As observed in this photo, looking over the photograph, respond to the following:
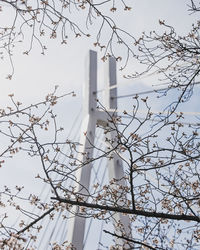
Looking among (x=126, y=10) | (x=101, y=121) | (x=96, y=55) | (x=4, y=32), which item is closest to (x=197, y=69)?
(x=126, y=10)

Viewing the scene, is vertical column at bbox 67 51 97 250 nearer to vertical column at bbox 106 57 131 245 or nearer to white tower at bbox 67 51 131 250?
white tower at bbox 67 51 131 250

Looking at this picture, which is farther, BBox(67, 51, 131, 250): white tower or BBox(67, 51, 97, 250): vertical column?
BBox(67, 51, 131, 250): white tower

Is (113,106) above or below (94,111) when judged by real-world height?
above

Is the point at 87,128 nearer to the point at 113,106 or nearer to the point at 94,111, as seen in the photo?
the point at 94,111

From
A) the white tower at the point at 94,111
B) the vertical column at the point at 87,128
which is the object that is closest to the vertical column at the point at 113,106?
the white tower at the point at 94,111

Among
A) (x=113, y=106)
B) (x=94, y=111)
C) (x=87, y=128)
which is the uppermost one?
(x=113, y=106)

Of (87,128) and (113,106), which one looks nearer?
(87,128)

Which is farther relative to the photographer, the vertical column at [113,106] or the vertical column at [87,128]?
the vertical column at [113,106]

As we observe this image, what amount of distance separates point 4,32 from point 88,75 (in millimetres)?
4573

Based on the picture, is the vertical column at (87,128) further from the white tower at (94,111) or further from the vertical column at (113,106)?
the vertical column at (113,106)

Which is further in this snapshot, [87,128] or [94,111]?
[94,111]

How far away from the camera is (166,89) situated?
9.56 feet

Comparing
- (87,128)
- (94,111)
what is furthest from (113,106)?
(87,128)

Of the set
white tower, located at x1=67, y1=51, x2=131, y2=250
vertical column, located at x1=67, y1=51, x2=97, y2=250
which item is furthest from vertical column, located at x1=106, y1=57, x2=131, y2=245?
vertical column, located at x1=67, y1=51, x2=97, y2=250
